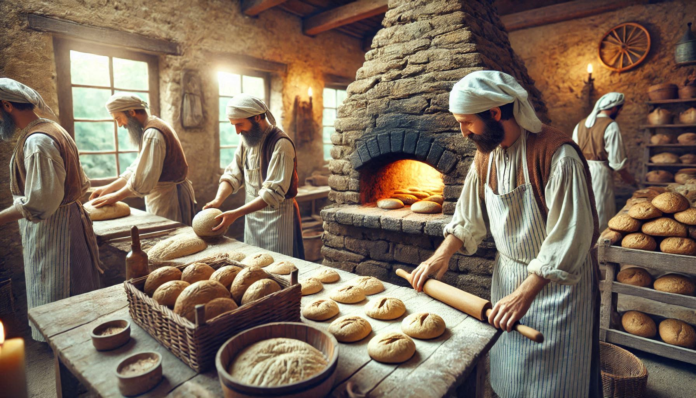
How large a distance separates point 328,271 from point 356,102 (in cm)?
234

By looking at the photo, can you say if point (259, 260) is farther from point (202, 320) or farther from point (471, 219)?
point (471, 219)

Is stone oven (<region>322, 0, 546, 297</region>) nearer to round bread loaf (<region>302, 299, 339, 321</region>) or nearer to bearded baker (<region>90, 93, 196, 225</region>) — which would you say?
bearded baker (<region>90, 93, 196, 225</region>)

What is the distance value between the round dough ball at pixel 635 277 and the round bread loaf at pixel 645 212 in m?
0.44

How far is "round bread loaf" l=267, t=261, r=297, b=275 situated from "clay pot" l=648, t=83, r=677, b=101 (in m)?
6.31

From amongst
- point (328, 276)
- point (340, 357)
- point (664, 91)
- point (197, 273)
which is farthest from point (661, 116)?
point (197, 273)

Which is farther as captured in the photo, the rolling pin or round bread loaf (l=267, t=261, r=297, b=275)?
round bread loaf (l=267, t=261, r=297, b=275)

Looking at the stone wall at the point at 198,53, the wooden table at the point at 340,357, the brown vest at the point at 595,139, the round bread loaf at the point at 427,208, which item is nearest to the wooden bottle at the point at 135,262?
the wooden table at the point at 340,357

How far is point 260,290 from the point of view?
1.38 metres

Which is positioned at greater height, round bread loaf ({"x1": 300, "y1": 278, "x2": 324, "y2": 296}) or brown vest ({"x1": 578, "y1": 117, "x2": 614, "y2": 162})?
brown vest ({"x1": 578, "y1": 117, "x2": 614, "y2": 162})

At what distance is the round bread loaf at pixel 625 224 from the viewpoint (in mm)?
2882

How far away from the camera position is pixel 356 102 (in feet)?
12.9

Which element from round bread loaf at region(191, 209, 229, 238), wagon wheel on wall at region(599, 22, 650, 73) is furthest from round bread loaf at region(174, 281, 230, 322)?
wagon wheel on wall at region(599, 22, 650, 73)

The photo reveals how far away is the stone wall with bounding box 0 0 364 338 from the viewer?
3.73m

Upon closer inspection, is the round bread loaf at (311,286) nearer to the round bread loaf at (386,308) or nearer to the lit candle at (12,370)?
the round bread loaf at (386,308)
